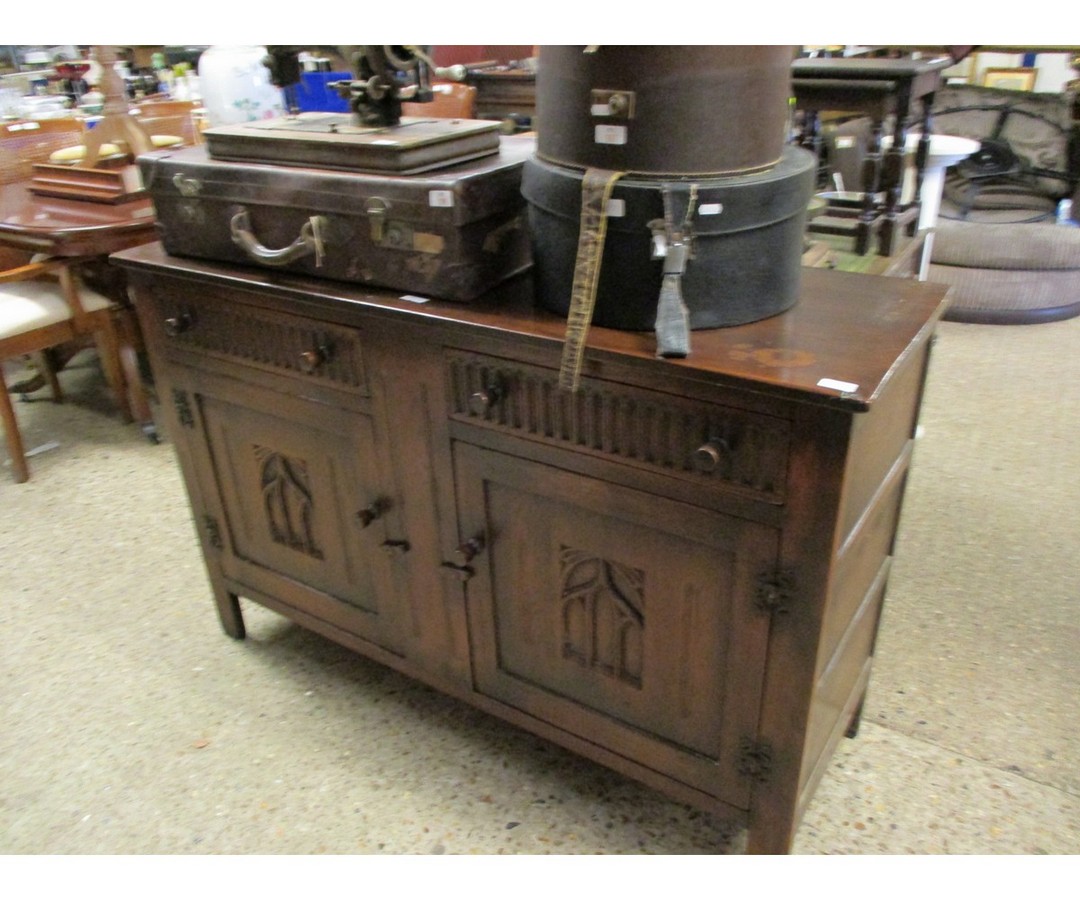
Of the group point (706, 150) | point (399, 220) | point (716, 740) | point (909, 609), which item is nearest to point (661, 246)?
point (706, 150)

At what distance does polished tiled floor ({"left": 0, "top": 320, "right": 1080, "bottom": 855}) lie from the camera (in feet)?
4.71

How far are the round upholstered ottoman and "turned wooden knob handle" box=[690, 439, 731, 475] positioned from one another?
2850 mm

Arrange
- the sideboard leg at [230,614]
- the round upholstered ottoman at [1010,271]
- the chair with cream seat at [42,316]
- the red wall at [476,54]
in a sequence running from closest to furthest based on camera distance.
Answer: the sideboard leg at [230,614]
the chair with cream seat at [42,316]
the round upholstered ottoman at [1010,271]
the red wall at [476,54]

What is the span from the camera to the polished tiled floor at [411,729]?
56.5 inches

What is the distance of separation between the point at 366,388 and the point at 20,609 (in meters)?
1.34

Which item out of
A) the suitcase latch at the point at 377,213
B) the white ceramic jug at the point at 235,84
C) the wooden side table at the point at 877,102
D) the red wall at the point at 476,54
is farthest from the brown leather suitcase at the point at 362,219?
the red wall at the point at 476,54

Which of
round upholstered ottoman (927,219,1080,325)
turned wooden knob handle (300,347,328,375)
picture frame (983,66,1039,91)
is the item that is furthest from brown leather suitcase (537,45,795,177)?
picture frame (983,66,1039,91)

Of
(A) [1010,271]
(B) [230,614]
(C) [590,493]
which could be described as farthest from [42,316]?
(A) [1010,271]

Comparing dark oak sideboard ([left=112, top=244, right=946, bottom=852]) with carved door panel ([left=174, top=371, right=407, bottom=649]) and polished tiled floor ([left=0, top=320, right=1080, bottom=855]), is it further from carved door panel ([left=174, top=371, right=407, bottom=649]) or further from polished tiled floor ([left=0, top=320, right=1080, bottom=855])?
polished tiled floor ([left=0, top=320, right=1080, bottom=855])

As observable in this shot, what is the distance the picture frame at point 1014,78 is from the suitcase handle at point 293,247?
455 centimetres

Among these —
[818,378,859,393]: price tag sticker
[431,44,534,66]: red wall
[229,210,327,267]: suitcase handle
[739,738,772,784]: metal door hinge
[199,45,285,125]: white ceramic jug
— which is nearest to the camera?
[818,378,859,393]: price tag sticker

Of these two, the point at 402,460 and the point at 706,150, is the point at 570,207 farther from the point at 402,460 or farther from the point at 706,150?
the point at 402,460

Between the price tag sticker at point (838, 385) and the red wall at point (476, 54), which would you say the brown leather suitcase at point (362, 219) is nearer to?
the price tag sticker at point (838, 385)

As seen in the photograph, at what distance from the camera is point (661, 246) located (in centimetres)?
97
